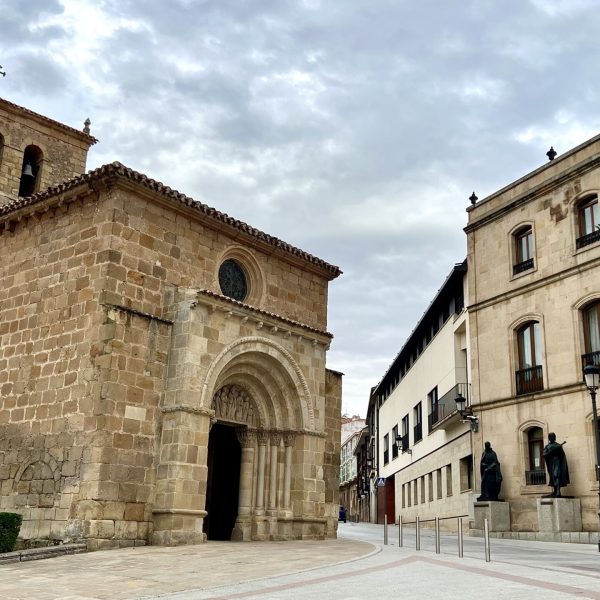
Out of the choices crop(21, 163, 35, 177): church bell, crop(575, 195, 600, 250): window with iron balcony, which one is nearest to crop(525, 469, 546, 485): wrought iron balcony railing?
crop(575, 195, 600, 250): window with iron balcony

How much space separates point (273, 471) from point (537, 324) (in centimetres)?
1004

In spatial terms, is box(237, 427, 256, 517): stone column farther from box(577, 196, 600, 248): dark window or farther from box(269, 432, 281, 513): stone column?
box(577, 196, 600, 248): dark window

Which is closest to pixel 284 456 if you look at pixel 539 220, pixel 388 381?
pixel 539 220

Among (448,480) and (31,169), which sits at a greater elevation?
(31,169)

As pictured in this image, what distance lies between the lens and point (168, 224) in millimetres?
16062

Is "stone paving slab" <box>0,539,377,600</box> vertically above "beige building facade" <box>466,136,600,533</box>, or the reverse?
"beige building facade" <box>466,136,600,533</box>

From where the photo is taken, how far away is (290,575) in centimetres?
955

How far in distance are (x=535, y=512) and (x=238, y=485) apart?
9.24 meters

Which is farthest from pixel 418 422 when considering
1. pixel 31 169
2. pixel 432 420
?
pixel 31 169

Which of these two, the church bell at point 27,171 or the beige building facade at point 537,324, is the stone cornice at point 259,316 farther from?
the church bell at point 27,171

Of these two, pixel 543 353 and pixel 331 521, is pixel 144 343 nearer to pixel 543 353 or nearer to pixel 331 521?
pixel 331 521

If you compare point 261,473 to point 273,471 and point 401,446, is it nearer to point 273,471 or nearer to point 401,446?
point 273,471

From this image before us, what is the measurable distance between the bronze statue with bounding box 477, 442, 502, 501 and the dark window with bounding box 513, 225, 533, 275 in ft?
18.4

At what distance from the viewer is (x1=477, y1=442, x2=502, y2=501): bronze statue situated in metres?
21.9
